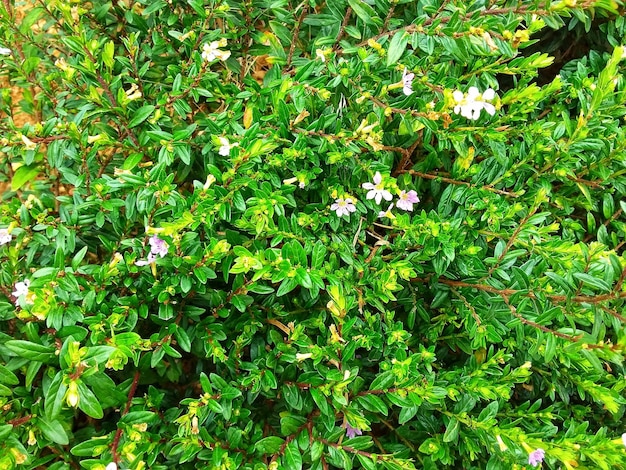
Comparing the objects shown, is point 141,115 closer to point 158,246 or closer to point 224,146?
point 224,146

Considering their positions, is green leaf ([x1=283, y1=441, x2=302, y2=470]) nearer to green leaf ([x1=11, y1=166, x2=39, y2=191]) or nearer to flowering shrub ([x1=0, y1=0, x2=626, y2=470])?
flowering shrub ([x1=0, y1=0, x2=626, y2=470])

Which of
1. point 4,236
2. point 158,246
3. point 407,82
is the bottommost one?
point 4,236

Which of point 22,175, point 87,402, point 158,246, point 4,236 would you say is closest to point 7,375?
point 87,402

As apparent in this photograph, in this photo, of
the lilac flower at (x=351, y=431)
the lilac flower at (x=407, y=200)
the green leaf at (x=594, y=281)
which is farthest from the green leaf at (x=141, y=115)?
the green leaf at (x=594, y=281)

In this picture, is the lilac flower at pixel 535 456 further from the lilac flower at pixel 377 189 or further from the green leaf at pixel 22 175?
the green leaf at pixel 22 175

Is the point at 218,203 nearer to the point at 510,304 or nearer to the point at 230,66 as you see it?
the point at 230,66

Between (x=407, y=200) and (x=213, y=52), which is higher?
(x=213, y=52)
